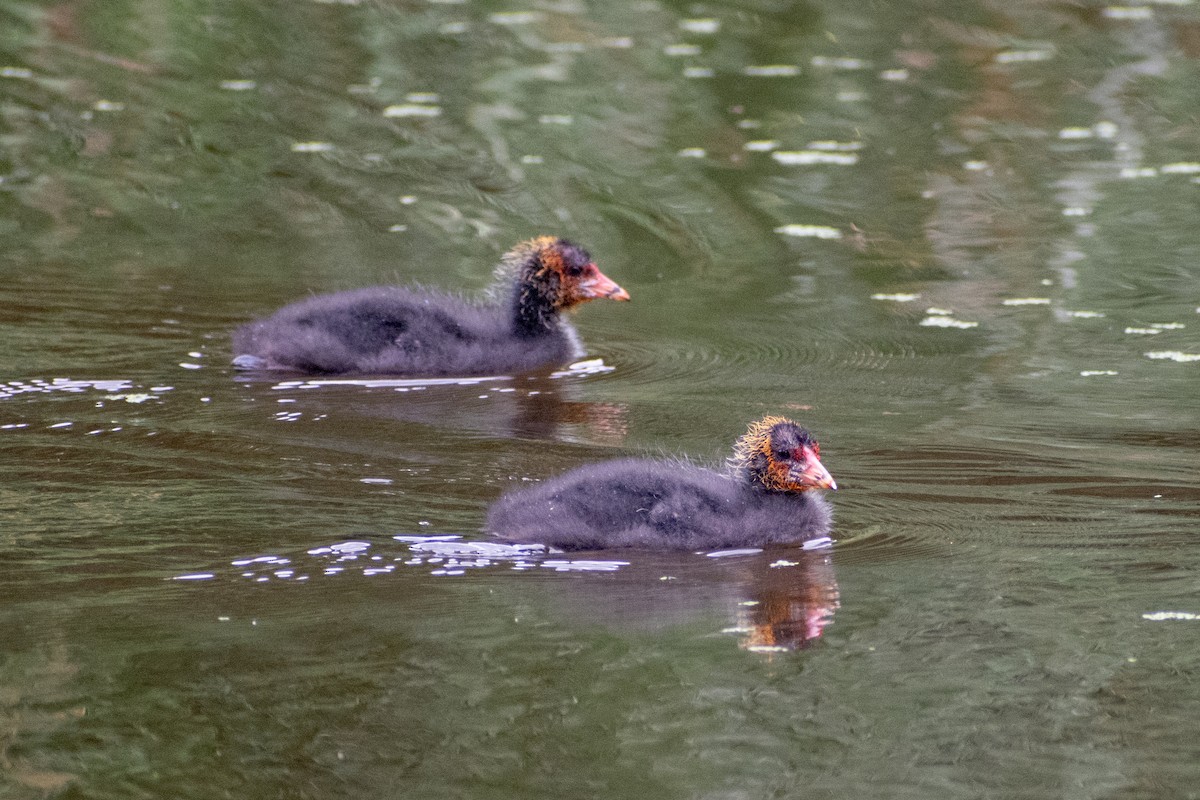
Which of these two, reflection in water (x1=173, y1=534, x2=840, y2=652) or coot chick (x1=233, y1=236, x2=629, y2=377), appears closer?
reflection in water (x1=173, y1=534, x2=840, y2=652)

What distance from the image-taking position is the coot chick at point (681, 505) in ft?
22.9

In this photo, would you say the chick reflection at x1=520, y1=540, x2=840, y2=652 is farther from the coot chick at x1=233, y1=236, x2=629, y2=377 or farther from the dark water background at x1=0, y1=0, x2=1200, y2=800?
the coot chick at x1=233, y1=236, x2=629, y2=377

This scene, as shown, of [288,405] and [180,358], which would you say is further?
[180,358]

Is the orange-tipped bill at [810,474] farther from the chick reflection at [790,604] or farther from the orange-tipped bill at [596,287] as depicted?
the orange-tipped bill at [596,287]

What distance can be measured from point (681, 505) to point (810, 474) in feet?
1.71

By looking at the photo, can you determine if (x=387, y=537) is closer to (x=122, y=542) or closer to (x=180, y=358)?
(x=122, y=542)

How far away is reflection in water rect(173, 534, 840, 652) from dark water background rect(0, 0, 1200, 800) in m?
0.02

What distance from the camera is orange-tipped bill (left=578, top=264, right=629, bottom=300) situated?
35.2ft

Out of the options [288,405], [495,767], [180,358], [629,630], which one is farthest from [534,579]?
[180,358]

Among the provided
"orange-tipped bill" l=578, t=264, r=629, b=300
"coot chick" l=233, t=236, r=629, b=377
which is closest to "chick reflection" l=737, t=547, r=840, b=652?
"coot chick" l=233, t=236, r=629, b=377

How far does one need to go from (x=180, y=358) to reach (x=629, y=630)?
456 centimetres

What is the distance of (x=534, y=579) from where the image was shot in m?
6.68

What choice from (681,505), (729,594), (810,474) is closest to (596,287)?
(810,474)

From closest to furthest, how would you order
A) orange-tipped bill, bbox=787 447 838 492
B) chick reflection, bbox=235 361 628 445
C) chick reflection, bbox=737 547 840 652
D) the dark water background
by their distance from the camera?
the dark water background, chick reflection, bbox=737 547 840 652, orange-tipped bill, bbox=787 447 838 492, chick reflection, bbox=235 361 628 445
